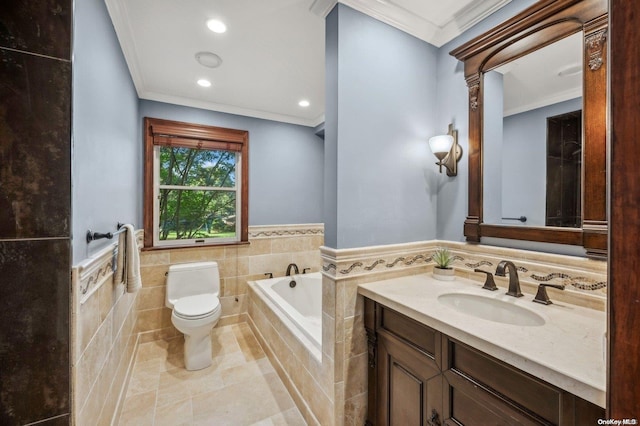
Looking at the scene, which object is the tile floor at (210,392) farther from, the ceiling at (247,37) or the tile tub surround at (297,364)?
the ceiling at (247,37)

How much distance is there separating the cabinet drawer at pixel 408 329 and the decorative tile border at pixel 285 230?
2081 mm

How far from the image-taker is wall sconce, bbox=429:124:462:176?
63.9 inches

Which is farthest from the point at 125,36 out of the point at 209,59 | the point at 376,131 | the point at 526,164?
the point at 526,164

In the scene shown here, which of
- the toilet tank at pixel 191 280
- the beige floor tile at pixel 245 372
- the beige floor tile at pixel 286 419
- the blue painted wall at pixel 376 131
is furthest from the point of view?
the toilet tank at pixel 191 280

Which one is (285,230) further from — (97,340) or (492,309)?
(492,309)

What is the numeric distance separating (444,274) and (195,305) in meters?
2.18

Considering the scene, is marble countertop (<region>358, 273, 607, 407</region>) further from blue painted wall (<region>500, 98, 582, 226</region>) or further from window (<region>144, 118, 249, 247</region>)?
window (<region>144, 118, 249, 247</region>)

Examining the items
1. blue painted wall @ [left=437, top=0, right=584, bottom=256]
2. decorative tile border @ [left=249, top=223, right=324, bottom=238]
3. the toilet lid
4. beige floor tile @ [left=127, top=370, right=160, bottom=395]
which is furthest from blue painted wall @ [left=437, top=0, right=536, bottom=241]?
beige floor tile @ [left=127, top=370, right=160, bottom=395]

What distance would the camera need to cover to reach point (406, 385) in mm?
1257

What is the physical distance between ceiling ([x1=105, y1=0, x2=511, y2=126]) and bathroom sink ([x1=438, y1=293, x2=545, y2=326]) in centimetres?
162

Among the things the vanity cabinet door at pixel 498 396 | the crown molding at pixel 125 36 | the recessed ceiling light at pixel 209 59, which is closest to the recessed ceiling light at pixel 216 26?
the recessed ceiling light at pixel 209 59

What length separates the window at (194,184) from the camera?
2762 millimetres

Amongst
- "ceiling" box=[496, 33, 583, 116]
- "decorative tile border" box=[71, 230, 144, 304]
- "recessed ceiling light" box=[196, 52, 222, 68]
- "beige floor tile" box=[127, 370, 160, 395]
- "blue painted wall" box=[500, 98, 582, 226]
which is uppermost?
"recessed ceiling light" box=[196, 52, 222, 68]

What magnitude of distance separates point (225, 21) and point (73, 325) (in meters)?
1.83
